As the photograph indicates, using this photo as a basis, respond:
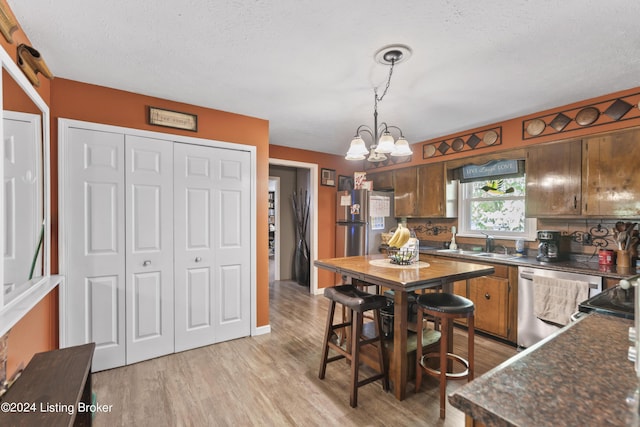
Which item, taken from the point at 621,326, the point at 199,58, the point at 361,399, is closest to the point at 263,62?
the point at 199,58

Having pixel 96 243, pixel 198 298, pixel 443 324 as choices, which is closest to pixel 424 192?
pixel 443 324

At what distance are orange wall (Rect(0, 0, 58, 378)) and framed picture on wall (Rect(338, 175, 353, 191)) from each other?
386 cm

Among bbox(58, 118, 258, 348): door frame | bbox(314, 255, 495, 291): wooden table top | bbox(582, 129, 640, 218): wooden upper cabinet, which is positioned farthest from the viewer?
bbox(582, 129, 640, 218): wooden upper cabinet

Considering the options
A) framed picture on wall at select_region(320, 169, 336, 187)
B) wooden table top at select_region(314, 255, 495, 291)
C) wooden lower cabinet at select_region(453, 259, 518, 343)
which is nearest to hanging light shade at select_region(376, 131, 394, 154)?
wooden table top at select_region(314, 255, 495, 291)

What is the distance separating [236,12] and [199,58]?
24.2 inches

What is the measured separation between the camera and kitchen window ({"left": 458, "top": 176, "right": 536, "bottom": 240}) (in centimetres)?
347

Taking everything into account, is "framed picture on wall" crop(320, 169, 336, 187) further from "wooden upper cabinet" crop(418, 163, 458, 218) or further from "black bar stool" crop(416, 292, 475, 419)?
"black bar stool" crop(416, 292, 475, 419)

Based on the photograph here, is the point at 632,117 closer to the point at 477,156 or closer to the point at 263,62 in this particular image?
the point at 477,156

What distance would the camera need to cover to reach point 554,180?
2.96 meters

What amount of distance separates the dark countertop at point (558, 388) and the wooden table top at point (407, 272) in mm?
890

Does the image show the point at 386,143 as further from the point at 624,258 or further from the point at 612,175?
the point at 624,258

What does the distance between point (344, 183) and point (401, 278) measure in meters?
3.52

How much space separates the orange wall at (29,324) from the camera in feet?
5.20

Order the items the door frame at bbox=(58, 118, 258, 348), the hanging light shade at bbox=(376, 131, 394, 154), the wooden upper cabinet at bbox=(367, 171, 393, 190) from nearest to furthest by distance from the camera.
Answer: the hanging light shade at bbox=(376, 131, 394, 154) < the door frame at bbox=(58, 118, 258, 348) < the wooden upper cabinet at bbox=(367, 171, 393, 190)
